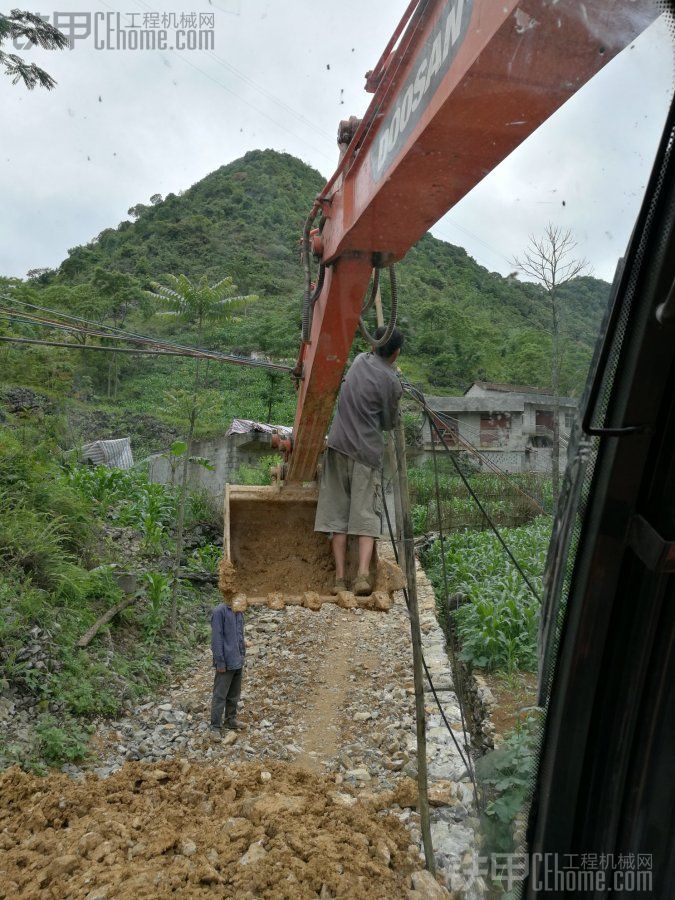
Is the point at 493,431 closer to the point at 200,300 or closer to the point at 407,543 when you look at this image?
the point at 407,543

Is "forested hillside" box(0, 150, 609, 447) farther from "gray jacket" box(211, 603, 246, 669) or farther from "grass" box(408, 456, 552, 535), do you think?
"gray jacket" box(211, 603, 246, 669)

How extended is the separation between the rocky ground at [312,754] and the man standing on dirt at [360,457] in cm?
159

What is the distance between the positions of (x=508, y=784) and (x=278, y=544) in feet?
7.71

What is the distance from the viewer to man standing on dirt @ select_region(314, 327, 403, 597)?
3574 mm

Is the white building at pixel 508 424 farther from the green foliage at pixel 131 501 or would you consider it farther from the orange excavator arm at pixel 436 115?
the green foliage at pixel 131 501

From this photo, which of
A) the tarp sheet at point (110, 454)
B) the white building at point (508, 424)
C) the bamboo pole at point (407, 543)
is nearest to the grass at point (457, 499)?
the white building at point (508, 424)

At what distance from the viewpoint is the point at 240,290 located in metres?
15.3

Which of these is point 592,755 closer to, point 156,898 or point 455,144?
point 455,144

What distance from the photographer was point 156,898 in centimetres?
319

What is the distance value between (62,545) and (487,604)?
219 inches

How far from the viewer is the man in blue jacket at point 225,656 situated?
6188 millimetres

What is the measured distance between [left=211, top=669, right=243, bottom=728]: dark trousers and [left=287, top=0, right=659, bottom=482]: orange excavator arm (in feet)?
13.0

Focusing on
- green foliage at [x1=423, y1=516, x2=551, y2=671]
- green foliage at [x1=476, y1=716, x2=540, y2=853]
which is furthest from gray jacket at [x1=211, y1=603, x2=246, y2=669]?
green foliage at [x1=476, y1=716, x2=540, y2=853]

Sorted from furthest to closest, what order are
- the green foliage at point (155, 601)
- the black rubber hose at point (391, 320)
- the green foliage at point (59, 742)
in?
the green foliage at point (155, 601) → the green foliage at point (59, 742) → the black rubber hose at point (391, 320)
